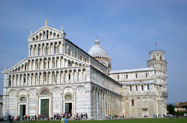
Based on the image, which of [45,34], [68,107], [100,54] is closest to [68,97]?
[68,107]

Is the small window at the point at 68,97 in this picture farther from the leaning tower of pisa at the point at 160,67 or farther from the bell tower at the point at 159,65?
the bell tower at the point at 159,65

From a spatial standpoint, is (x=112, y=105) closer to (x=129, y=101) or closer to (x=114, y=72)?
(x=129, y=101)

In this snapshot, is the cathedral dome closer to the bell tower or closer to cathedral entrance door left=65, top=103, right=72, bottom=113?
the bell tower

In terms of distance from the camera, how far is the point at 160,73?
3521 inches

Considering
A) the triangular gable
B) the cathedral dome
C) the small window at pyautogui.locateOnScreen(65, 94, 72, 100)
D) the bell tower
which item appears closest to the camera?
the small window at pyautogui.locateOnScreen(65, 94, 72, 100)

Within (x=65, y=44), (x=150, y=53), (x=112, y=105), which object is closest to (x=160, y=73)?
(x=150, y=53)

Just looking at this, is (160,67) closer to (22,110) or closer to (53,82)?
(53,82)

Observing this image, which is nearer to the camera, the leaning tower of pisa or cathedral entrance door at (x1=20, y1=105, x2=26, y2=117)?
cathedral entrance door at (x1=20, y1=105, x2=26, y2=117)

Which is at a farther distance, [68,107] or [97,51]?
[97,51]

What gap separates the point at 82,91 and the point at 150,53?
56103 millimetres

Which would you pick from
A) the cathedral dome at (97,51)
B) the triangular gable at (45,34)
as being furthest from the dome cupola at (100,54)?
the triangular gable at (45,34)

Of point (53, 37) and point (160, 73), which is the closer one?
point (53, 37)

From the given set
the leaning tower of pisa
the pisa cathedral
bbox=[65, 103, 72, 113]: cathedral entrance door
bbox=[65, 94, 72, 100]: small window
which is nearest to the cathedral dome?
the pisa cathedral

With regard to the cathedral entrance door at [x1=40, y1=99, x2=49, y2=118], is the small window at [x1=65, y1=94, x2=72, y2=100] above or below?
above
